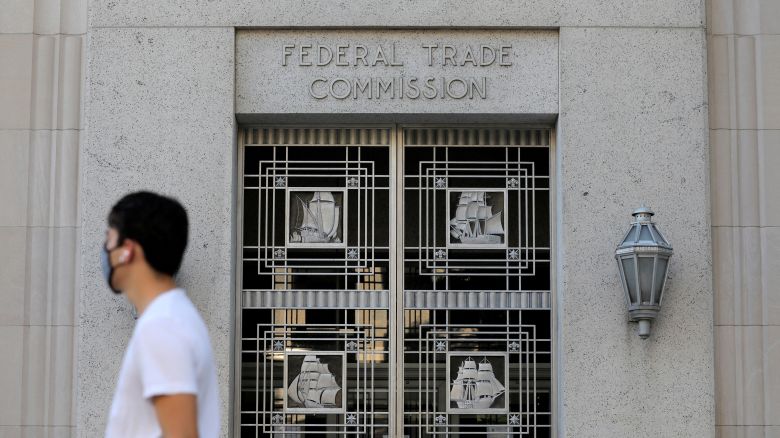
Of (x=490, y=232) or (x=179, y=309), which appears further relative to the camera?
(x=490, y=232)

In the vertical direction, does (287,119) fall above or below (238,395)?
above

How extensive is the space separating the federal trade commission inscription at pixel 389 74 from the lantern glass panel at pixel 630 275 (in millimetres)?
1262

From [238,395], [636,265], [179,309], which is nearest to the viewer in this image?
[179,309]

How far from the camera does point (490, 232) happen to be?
9.41m

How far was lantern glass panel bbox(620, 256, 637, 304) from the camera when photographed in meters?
8.68

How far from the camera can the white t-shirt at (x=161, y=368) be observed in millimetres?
3510

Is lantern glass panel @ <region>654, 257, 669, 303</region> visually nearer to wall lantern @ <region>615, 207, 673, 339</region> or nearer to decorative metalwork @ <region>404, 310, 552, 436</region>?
wall lantern @ <region>615, 207, 673, 339</region>

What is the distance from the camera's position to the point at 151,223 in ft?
12.3
